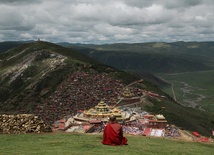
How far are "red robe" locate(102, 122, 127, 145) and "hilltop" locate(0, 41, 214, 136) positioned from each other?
165ft

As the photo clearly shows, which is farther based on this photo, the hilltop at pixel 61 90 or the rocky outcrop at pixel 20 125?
the hilltop at pixel 61 90

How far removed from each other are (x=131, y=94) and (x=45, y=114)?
2751cm

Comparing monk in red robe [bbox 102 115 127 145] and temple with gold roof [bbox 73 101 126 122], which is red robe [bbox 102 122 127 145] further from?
temple with gold roof [bbox 73 101 126 122]

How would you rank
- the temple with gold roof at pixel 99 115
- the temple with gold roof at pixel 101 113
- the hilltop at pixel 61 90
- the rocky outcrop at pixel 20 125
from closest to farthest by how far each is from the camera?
1. the rocky outcrop at pixel 20 125
2. the temple with gold roof at pixel 99 115
3. the temple with gold roof at pixel 101 113
4. the hilltop at pixel 61 90

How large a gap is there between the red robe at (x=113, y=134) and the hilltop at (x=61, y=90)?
50.2 meters

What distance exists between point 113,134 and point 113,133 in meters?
0.11

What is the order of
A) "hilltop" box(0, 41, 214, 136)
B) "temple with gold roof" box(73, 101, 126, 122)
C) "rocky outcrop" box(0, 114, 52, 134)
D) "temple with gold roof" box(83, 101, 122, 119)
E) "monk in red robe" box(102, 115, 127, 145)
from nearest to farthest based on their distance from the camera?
"monk in red robe" box(102, 115, 127, 145) → "rocky outcrop" box(0, 114, 52, 134) → "temple with gold roof" box(73, 101, 126, 122) → "temple with gold roof" box(83, 101, 122, 119) → "hilltop" box(0, 41, 214, 136)

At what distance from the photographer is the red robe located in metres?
21.2

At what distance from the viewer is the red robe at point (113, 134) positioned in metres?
21.2

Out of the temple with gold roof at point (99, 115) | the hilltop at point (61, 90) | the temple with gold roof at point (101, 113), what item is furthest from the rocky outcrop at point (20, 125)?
the hilltop at point (61, 90)

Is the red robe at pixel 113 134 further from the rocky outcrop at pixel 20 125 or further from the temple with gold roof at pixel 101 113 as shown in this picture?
the temple with gold roof at pixel 101 113

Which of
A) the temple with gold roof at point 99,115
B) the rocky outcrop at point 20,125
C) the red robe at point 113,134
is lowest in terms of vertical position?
the temple with gold roof at point 99,115

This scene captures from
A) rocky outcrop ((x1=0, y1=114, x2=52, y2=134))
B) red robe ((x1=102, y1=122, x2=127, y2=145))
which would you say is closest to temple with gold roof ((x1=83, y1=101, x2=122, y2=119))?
rocky outcrop ((x1=0, y1=114, x2=52, y2=134))

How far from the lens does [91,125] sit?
2303 inches
